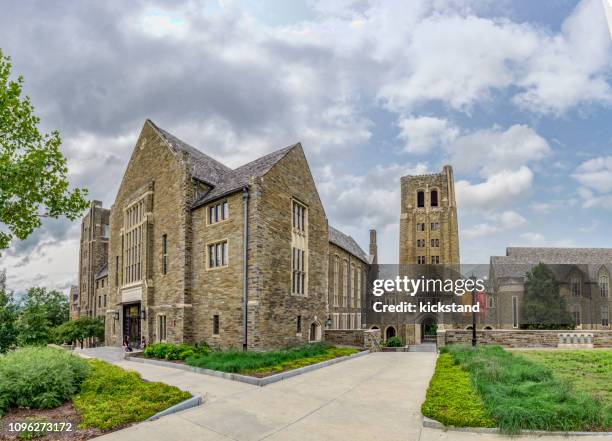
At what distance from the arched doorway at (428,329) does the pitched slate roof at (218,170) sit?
4847 cm

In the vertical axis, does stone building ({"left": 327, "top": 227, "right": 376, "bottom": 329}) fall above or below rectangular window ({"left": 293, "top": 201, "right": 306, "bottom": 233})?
below

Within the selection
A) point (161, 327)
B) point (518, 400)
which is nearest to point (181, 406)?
point (518, 400)

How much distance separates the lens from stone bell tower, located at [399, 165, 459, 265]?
64.8 m

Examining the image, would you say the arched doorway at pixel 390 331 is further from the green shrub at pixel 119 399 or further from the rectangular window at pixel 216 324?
the green shrub at pixel 119 399

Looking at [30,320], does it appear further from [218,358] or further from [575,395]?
[575,395]

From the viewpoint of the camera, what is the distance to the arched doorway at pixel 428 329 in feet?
220

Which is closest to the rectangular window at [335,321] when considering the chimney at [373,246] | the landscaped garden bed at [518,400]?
the landscaped garden bed at [518,400]

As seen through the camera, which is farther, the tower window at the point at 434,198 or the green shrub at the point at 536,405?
the tower window at the point at 434,198

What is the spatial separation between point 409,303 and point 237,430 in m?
57.7

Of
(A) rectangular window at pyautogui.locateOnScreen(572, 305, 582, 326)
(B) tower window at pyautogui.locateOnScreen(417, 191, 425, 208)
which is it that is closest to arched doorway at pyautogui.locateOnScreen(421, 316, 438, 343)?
(B) tower window at pyautogui.locateOnScreen(417, 191, 425, 208)

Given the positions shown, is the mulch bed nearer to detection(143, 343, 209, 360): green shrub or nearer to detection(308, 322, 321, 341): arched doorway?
detection(143, 343, 209, 360): green shrub

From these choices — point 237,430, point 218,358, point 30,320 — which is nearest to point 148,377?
point 218,358

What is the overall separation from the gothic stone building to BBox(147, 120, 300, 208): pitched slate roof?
0.36ft

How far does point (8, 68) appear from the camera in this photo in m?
15.1
